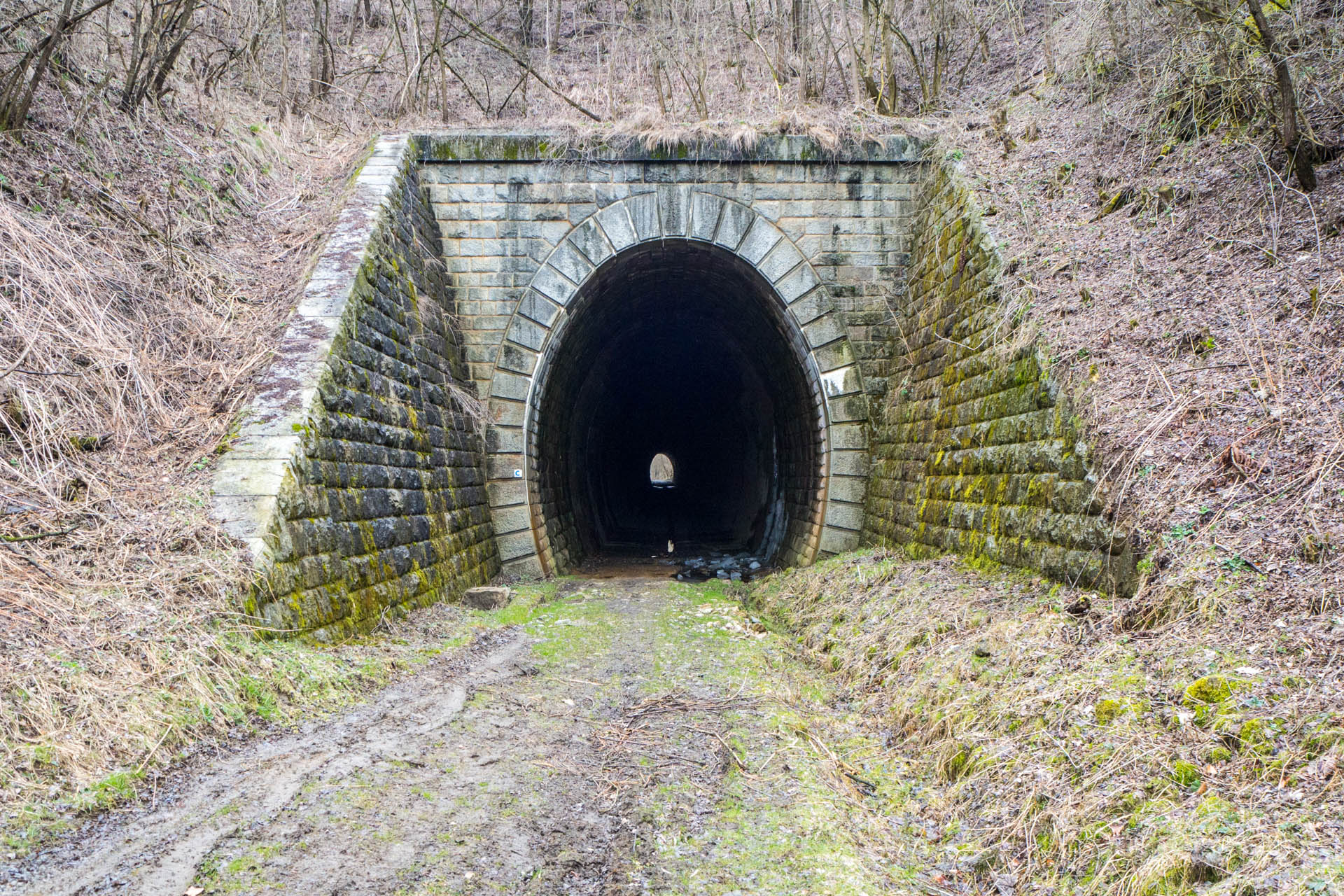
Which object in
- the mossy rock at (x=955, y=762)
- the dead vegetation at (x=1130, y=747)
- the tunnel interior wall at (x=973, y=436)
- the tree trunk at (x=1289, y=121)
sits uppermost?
the tree trunk at (x=1289, y=121)

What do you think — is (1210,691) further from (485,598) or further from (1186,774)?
(485,598)

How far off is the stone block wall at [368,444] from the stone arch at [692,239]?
352mm

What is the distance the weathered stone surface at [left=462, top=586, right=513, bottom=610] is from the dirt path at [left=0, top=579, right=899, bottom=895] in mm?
2234

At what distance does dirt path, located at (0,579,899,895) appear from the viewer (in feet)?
8.48

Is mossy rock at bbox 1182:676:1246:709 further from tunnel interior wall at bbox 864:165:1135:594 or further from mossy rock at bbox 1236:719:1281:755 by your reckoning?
tunnel interior wall at bbox 864:165:1135:594

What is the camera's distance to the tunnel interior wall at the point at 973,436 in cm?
473

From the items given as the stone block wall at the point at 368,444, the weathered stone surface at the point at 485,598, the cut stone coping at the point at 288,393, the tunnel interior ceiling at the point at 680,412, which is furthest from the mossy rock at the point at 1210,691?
the tunnel interior ceiling at the point at 680,412

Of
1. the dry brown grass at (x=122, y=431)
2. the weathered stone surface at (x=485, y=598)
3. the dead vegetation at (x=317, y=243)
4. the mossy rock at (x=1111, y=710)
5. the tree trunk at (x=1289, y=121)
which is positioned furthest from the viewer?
the weathered stone surface at (x=485, y=598)

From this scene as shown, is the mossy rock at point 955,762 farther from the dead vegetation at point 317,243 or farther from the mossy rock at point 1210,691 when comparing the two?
the mossy rock at point 1210,691

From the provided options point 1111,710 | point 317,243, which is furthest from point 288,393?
point 1111,710

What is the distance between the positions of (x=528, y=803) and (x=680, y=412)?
1835 cm

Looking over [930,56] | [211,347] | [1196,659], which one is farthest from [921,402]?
[930,56]

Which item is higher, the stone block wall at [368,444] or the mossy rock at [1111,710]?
the stone block wall at [368,444]

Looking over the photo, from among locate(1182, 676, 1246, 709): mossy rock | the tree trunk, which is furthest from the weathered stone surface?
the tree trunk
